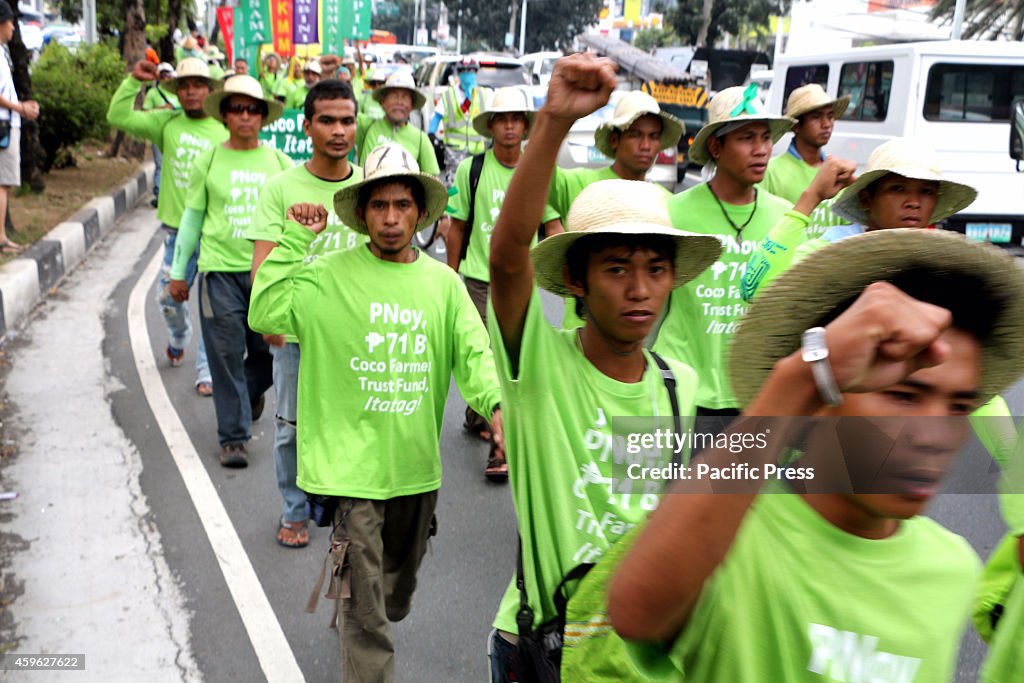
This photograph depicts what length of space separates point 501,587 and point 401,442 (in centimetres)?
133

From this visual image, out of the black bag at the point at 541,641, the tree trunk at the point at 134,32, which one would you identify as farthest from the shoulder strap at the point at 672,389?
the tree trunk at the point at 134,32

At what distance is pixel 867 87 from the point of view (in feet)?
40.1

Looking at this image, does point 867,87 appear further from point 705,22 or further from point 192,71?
point 705,22

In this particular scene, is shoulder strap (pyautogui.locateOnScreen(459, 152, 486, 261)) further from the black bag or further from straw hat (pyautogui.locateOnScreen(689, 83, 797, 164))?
the black bag

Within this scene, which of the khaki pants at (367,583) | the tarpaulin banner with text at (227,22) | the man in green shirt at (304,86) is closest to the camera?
the khaki pants at (367,583)

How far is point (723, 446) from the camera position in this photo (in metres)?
1.36

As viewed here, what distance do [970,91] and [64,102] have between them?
34.0 feet

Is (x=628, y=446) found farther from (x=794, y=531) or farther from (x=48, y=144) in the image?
(x=48, y=144)

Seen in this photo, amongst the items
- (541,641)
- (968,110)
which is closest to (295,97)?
(968,110)

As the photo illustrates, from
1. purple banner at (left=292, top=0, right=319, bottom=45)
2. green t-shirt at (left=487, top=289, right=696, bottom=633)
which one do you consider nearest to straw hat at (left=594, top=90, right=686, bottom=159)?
green t-shirt at (left=487, top=289, right=696, bottom=633)

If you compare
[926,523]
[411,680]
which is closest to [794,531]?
[926,523]

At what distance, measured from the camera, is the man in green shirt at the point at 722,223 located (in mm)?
4000

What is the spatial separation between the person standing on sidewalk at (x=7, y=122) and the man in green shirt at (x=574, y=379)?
793cm

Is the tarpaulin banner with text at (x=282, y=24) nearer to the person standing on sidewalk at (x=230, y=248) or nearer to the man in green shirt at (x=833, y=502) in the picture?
the person standing on sidewalk at (x=230, y=248)
